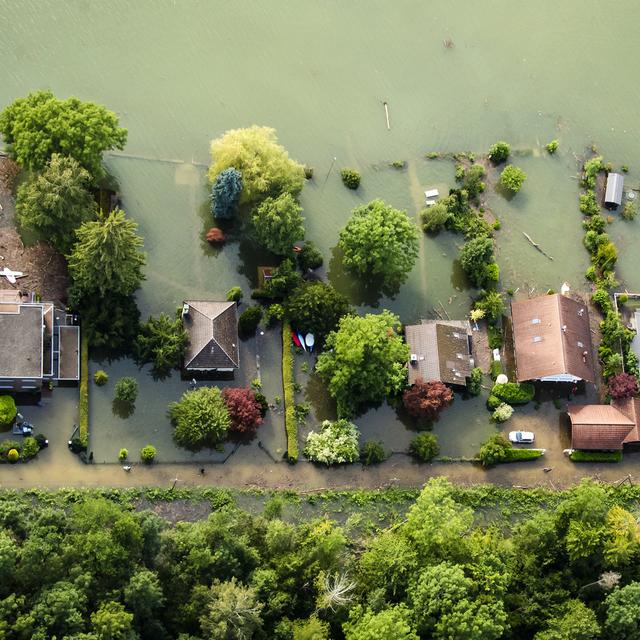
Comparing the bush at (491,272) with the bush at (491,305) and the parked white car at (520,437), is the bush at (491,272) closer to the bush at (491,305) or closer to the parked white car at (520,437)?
the bush at (491,305)

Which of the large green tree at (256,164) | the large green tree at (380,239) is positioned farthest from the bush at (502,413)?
the large green tree at (256,164)

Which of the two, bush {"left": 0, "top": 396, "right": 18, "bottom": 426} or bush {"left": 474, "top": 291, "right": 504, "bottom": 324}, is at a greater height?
bush {"left": 474, "top": 291, "right": 504, "bottom": 324}

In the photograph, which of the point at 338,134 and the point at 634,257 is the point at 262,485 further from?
the point at 634,257

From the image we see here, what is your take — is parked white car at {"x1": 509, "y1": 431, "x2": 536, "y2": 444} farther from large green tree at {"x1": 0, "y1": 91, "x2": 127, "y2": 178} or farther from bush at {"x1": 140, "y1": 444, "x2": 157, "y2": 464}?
large green tree at {"x1": 0, "y1": 91, "x2": 127, "y2": 178}

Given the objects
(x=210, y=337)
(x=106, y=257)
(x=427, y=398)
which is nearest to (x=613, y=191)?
(x=427, y=398)

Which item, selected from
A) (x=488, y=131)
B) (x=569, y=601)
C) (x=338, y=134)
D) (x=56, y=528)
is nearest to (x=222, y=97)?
(x=338, y=134)

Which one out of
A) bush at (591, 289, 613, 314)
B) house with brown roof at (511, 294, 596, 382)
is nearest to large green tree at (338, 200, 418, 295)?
house with brown roof at (511, 294, 596, 382)
